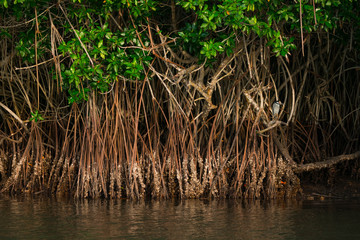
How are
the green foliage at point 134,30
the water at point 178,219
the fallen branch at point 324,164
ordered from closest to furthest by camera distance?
the water at point 178,219 < the green foliage at point 134,30 < the fallen branch at point 324,164

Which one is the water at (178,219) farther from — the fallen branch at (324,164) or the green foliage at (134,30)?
the green foliage at (134,30)

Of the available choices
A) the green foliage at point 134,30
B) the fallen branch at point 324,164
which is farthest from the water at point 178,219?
the green foliage at point 134,30

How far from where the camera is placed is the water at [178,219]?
613 centimetres

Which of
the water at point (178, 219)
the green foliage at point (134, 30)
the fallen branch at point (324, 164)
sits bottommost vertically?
the water at point (178, 219)

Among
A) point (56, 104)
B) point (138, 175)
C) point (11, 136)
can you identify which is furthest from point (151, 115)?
point (11, 136)

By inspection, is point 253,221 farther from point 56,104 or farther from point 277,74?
point 56,104

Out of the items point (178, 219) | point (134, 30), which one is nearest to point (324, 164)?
point (178, 219)

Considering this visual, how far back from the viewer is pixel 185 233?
6.18 meters

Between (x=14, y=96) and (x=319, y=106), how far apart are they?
4095 mm

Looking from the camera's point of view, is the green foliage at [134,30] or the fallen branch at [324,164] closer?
the green foliage at [134,30]

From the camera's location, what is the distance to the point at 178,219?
6.91 metres

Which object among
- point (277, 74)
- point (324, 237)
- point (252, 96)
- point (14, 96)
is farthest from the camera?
point (14, 96)

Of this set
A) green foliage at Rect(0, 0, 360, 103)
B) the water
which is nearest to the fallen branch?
the water

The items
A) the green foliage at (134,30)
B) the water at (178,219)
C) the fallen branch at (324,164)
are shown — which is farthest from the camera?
Result: the fallen branch at (324,164)
